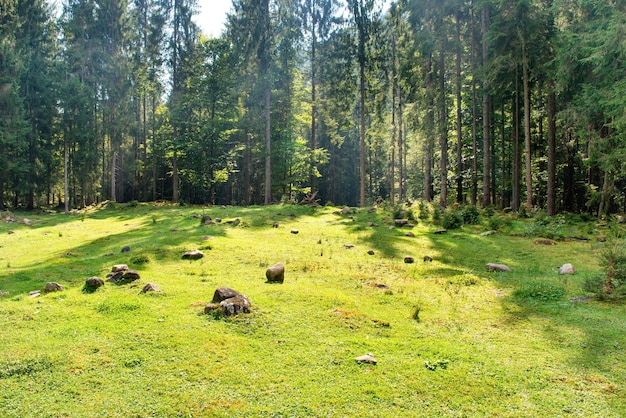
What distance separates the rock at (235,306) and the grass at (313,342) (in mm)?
131

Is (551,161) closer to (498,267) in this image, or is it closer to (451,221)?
(451,221)

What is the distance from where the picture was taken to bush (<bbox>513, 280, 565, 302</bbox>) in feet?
22.6

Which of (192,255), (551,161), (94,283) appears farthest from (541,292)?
(551,161)

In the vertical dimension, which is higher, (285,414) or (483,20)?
(483,20)

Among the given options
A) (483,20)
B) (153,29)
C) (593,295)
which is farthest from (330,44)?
(593,295)

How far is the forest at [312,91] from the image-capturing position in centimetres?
1791

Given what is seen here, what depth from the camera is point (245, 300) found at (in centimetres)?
597

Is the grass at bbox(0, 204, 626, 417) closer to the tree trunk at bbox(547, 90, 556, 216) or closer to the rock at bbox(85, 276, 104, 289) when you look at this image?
the rock at bbox(85, 276, 104, 289)

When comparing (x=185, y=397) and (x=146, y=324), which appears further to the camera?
(x=146, y=324)

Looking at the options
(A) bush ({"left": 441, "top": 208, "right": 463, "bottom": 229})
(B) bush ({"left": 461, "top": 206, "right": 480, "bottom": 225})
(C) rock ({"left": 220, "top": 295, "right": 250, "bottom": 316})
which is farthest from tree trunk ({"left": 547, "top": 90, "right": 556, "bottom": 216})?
(C) rock ({"left": 220, "top": 295, "right": 250, "bottom": 316})

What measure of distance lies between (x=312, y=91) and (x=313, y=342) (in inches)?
1078

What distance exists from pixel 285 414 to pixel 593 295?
6371 millimetres

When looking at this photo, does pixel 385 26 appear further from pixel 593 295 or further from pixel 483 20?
pixel 593 295

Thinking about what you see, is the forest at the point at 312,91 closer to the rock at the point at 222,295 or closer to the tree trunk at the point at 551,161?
the tree trunk at the point at 551,161
